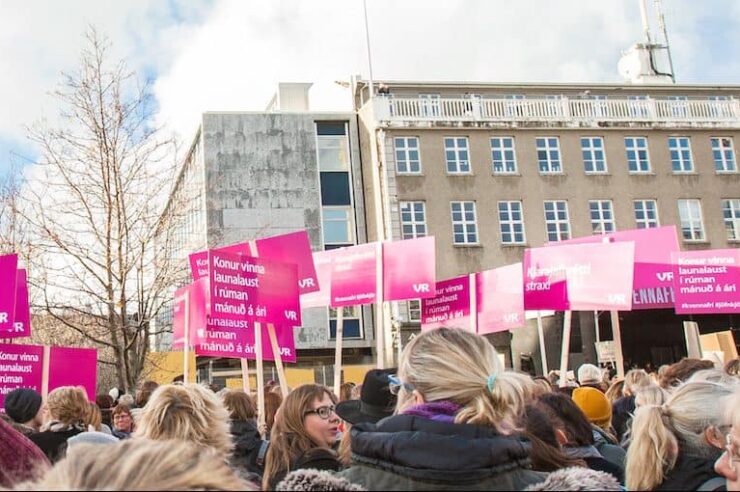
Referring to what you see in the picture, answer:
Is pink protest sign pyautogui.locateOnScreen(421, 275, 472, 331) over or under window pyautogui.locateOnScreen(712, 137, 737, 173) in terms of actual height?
under

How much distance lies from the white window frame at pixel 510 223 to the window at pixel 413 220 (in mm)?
3168

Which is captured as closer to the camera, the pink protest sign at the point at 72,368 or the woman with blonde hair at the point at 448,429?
the woman with blonde hair at the point at 448,429

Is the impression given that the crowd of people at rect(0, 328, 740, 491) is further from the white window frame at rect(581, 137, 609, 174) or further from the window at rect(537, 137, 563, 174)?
the white window frame at rect(581, 137, 609, 174)

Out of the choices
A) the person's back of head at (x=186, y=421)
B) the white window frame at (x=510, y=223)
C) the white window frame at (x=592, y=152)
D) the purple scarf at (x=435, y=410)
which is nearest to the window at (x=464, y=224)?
the white window frame at (x=510, y=223)

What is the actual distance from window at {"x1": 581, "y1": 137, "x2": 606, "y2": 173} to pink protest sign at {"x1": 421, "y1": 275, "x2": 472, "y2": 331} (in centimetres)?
2269

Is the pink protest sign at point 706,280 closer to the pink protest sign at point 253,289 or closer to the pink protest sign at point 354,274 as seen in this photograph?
the pink protest sign at point 354,274

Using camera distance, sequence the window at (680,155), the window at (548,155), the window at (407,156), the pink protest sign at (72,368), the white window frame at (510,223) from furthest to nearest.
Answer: the window at (680,155)
the window at (548,155)
the window at (407,156)
the white window frame at (510,223)
the pink protest sign at (72,368)

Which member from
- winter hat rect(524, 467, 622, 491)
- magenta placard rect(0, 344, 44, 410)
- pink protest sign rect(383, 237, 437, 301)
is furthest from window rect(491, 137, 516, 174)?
winter hat rect(524, 467, 622, 491)

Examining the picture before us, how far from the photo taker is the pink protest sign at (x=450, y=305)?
1420cm

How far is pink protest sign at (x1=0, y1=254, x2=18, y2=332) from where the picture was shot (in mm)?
9602

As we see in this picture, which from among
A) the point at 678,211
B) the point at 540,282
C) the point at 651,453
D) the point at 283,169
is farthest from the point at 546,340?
the point at 651,453

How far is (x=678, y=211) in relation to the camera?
35688mm

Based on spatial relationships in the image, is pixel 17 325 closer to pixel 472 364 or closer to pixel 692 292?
pixel 472 364

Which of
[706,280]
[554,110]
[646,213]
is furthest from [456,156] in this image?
[706,280]
